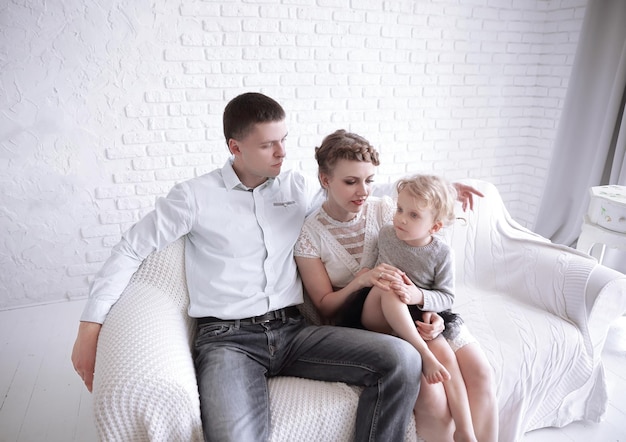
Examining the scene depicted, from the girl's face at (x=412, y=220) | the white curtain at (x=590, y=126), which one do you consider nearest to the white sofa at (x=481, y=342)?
the girl's face at (x=412, y=220)

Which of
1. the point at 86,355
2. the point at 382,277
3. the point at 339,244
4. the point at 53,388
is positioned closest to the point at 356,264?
the point at 339,244

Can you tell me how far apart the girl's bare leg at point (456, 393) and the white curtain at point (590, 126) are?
223cm

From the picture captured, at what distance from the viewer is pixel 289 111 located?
9.52 feet

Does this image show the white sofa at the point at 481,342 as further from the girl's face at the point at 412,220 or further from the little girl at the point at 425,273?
the girl's face at the point at 412,220

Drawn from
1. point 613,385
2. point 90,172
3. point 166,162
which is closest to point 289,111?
point 166,162

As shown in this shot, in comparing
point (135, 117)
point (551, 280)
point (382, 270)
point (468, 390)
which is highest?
point (135, 117)

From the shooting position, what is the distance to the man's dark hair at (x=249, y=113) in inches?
57.8

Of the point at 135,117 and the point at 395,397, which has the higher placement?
the point at 135,117

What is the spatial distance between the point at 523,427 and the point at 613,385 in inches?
24.7

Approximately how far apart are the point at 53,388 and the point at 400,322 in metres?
1.53

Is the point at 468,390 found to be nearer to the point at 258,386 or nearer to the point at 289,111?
the point at 258,386

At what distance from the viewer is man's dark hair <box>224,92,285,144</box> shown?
147 cm

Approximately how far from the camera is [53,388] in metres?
1.96

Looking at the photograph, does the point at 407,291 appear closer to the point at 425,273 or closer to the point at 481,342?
the point at 425,273
